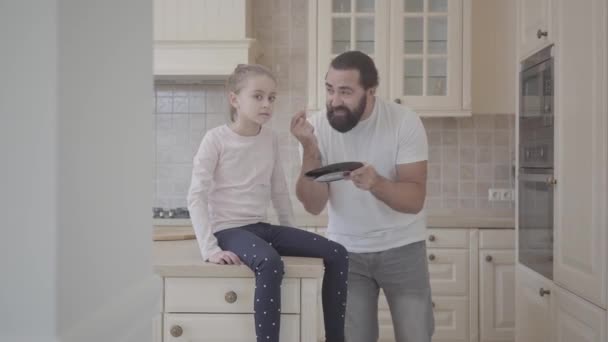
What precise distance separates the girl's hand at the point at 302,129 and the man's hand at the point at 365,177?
0.20m

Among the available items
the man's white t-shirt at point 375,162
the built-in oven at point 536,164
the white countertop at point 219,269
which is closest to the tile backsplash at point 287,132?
the built-in oven at point 536,164

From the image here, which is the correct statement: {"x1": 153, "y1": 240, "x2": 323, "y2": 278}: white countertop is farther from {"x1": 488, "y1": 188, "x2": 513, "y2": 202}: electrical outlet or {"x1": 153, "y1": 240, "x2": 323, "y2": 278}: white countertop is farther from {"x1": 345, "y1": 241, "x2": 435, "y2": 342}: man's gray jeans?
{"x1": 488, "y1": 188, "x2": 513, "y2": 202}: electrical outlet

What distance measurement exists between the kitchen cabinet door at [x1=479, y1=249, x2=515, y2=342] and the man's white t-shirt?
137 centimetres

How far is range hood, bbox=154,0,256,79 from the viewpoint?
339 cm

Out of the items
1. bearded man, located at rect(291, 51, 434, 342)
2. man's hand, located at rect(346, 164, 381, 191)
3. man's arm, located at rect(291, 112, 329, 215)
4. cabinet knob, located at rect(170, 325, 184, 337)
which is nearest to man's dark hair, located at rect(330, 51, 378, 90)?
bearded man, located at rect(291, 51, 434, 342)

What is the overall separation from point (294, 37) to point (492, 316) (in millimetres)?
2006

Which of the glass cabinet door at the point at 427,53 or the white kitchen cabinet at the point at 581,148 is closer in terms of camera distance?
the white kitchen cabinet at the point at 581,148

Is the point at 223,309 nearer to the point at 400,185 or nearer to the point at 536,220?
the point at 400,185

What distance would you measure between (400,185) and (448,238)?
1.45 metres

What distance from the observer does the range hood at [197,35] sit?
3.39m

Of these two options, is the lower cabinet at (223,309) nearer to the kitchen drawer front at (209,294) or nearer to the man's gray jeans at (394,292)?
the kitchen drawer front at (209,294)

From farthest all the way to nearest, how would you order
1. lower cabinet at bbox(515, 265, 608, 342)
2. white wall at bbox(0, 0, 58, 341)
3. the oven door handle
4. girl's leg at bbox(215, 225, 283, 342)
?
the oven door handle, lower cabinet at bbox(515, 265, 608, 342), girl's leg at bbox(215, 225, 283, 342), white wall at bbox(0, 0, 58, 341)

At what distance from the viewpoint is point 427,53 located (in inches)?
138

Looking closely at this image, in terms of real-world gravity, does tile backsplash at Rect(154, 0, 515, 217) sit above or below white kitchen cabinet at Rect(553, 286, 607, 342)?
above
